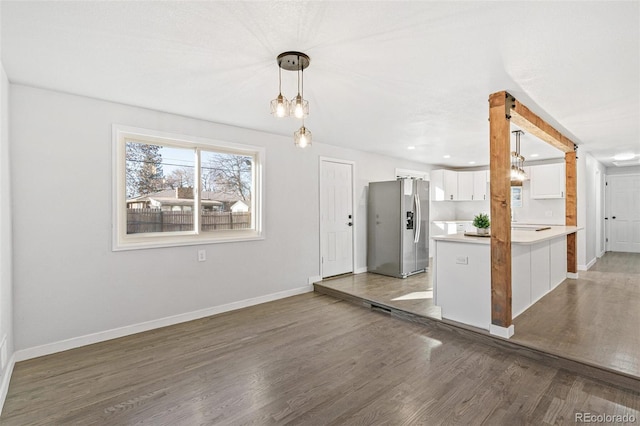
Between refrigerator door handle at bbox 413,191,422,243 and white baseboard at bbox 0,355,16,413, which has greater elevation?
refrigerator door handle at bbox 413,191,422,243

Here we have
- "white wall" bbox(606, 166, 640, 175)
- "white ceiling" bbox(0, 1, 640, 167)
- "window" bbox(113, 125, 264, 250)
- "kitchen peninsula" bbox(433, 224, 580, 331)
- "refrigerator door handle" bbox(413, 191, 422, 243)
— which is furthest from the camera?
"white wall" bbox(606, 166, 640, 175)

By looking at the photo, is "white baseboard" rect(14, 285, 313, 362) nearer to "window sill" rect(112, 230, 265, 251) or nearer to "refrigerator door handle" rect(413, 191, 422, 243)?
"window sill" rect(112, 230, 265, 251)

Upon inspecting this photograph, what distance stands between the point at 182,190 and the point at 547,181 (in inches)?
275

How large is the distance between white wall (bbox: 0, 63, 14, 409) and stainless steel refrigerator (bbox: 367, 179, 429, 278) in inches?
186

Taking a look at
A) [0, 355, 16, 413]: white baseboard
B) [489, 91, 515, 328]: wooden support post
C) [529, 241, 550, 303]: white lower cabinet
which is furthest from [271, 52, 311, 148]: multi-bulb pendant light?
[529, 241, 550, 303]: white lower cabinet

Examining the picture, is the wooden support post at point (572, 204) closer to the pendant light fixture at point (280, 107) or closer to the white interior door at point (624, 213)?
the white interior door at point (624, 213)

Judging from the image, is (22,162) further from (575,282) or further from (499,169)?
(575,282)

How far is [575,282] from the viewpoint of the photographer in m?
4.92

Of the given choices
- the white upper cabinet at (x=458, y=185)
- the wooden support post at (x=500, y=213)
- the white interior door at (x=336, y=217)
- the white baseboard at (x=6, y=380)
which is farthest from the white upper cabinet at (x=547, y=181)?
the white baseboard at (x=6, y=380)

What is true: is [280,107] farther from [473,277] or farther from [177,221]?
[473,277]

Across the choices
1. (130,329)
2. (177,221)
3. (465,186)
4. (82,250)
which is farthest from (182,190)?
(465,186)

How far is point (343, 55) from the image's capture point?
2.23 metres

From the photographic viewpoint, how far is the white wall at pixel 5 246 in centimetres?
231

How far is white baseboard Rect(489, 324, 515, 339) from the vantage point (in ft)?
9.45
